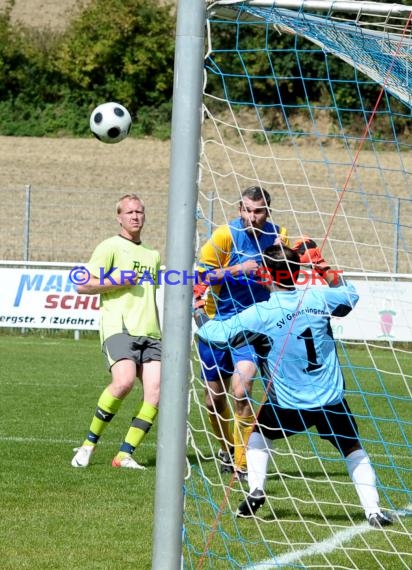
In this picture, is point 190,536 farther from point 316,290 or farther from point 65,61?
point 65,61

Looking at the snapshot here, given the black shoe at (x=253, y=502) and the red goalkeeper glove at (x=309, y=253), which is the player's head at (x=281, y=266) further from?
the black shoe at (x=253, y=502)

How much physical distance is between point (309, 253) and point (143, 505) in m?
1.75

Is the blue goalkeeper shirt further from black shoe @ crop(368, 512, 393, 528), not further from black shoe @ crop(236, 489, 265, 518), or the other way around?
black shoe @ crop(368, 512, 393, 528)

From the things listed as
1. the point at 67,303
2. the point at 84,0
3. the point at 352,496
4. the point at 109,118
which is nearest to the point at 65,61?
the point at 84,0

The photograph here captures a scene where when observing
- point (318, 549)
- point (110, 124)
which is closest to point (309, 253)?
point (318, 549)

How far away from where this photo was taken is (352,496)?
6969mm

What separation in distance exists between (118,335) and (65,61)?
36538 mm

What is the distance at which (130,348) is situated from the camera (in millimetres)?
7652

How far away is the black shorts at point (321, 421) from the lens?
6.09m

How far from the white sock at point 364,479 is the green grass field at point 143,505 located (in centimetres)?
17

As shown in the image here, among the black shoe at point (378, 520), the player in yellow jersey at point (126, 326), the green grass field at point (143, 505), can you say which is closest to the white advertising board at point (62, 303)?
the green grass field at point (143, 505)

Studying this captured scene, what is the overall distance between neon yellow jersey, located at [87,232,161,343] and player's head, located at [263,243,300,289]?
1.84m

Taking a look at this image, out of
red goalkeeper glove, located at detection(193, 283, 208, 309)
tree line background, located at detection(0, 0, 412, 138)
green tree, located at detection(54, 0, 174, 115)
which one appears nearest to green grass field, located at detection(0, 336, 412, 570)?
red goalkeeper glove, located at detection(193, 283, 208, 309)

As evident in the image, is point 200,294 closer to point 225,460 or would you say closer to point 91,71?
point 225,460
